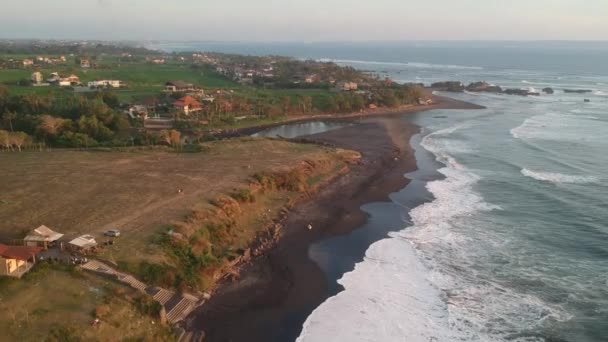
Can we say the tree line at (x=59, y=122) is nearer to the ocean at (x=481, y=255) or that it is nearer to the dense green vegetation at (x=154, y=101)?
the dense green vegetation at (x=154, y=101)

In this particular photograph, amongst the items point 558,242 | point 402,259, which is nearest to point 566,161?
point 558,242

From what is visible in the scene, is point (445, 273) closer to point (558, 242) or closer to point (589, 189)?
point (558, 242)

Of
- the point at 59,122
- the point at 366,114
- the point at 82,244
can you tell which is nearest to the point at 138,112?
the point at 59,122

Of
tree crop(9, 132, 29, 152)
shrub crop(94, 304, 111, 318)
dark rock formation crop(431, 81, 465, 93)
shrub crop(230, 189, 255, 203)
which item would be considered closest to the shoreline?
dark rock formation crop(431, 81, 465, 93)

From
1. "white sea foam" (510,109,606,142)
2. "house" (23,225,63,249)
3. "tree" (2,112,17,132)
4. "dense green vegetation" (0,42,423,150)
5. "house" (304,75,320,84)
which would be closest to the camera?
"house" (23,225,63,249)

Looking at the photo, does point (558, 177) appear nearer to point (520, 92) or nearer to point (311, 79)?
point (311, 79)

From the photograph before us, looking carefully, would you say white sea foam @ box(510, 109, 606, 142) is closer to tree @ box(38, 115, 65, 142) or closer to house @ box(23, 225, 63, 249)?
tree @ box(38, 115, 65, 142)
